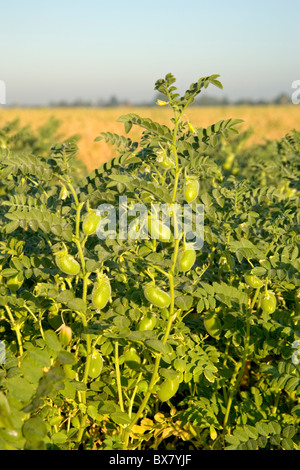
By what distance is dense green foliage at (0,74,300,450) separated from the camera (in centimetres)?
142

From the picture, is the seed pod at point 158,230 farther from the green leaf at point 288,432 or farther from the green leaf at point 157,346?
the green leaf at point 288,432

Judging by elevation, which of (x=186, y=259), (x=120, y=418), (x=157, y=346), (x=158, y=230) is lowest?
(x=120, y=418)

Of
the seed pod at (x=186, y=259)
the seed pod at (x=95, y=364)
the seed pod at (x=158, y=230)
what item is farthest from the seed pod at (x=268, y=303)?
the seed pod at (x=95, y=364)

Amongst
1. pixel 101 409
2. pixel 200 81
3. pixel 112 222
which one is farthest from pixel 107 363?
pixel 200 81

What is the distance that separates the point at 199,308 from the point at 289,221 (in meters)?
0.66

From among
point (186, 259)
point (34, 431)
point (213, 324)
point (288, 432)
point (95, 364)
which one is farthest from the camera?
point (213, 324)

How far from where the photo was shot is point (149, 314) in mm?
1556

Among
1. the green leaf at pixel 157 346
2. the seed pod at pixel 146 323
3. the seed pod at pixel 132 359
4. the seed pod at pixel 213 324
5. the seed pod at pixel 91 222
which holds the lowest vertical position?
the seed pod at pixel 132 359

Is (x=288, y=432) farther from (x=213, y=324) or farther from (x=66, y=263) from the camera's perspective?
(x=66, y=263)

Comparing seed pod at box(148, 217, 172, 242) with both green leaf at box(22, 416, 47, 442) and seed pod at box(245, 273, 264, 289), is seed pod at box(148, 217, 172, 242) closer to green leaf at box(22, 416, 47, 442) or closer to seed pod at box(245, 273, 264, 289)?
seed pod at box(245, 273, 264, 289)

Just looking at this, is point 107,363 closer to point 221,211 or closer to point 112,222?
point 112,222

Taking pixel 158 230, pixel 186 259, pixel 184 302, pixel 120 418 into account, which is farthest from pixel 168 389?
pixel 158 230

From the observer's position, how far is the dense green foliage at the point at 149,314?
1.42 meters
